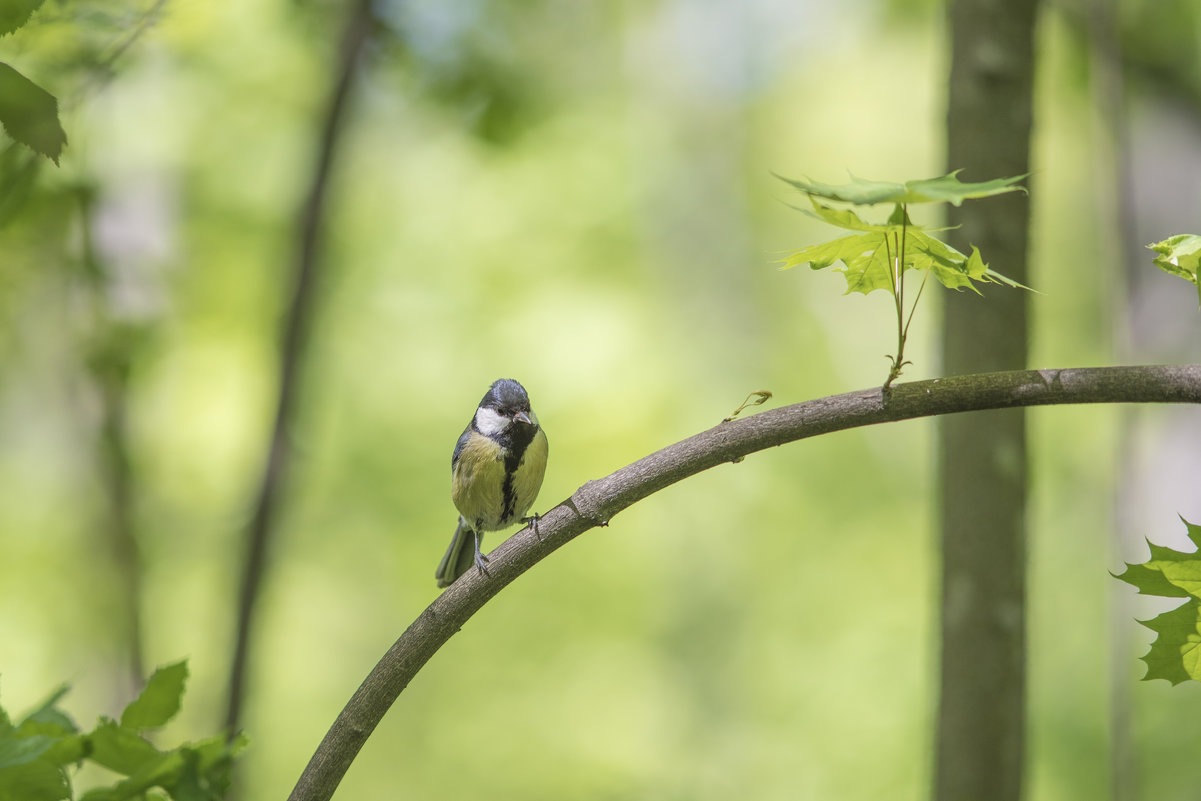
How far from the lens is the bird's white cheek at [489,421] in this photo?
210 cm

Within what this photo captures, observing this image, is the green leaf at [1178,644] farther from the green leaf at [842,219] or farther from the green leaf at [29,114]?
the green leaf at [29,114]

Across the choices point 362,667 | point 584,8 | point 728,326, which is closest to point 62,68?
point 584,8

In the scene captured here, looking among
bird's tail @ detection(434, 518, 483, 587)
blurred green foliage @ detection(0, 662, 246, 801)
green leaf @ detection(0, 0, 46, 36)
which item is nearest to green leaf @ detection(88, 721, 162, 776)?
blurred green foliage @ detection(0, 662, 246, 801)

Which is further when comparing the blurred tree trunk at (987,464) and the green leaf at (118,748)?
the blurred tree trunk at (987,464)

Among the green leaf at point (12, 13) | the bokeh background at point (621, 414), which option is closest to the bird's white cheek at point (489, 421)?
the green leaf at point (12, 13)

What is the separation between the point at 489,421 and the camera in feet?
7.04

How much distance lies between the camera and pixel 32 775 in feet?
3.08

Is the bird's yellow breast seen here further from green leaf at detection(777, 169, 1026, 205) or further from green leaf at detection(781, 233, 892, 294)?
green leaf at detection(777, 169, 1026, 205)

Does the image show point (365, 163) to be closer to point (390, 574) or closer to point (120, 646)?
point (390, 574)

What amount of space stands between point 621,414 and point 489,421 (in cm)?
765

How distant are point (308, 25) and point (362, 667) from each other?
8.62m

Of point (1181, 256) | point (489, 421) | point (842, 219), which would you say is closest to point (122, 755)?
point (842, 219)

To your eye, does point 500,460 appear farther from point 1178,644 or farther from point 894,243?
point 1178,644

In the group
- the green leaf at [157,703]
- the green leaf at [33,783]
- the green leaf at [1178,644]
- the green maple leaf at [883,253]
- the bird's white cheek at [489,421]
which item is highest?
the bird's white cheek at [489,421]
